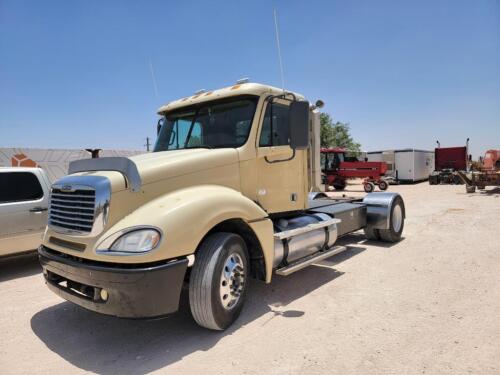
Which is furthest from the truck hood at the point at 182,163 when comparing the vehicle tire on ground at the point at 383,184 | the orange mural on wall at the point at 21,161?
the vehicle tire on ground at the point at 383,184

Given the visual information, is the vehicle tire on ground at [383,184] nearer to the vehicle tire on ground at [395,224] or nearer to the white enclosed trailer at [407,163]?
the white enclosed trailer at [407,163]

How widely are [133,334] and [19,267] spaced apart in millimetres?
4222

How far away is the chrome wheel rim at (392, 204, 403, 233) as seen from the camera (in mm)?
7462

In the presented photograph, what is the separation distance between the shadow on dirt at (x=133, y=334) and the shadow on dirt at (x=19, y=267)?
2.16 m

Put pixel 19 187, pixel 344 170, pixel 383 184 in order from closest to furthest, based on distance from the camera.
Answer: pixel 19 187
pixel 383 184
pixel 344 170

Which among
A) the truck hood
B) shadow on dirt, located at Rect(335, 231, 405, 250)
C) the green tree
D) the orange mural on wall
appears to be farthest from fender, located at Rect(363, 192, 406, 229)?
the green tree

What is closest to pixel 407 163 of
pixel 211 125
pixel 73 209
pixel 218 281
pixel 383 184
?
pixel 383 184

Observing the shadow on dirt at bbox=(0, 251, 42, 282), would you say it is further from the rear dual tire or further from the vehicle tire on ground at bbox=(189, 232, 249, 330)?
the rear dual tire

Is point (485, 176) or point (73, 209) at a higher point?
point (73, 209)

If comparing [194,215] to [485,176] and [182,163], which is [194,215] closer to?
[182,163]

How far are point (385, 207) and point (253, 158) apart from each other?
4249mm

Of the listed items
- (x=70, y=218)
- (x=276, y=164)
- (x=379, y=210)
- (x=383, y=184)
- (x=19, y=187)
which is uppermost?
(x=276, y=164)

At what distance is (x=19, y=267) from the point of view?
6438 millimetres

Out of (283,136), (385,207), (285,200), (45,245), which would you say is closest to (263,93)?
(283,136)
